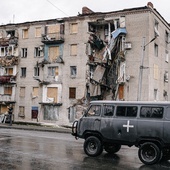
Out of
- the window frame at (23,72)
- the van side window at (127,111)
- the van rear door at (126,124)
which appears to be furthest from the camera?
the window frame at (23,72)

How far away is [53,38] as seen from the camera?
43719 mm

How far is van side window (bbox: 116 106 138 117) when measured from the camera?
13905mm

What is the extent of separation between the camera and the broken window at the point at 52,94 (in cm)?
4378

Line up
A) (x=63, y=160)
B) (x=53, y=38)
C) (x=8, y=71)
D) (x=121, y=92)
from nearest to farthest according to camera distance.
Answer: (x=63, y=160)
(x=121, y=92)
(x=53, y=38)
(x=8, y=71)

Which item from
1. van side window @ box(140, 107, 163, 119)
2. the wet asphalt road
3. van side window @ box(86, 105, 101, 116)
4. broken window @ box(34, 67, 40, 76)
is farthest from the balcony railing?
van side window @ box(140, 107, 163, 119)

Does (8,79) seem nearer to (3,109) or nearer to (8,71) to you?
(8,71)

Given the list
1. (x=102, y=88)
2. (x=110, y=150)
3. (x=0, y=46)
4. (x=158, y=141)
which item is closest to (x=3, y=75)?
(x=0, y=46)

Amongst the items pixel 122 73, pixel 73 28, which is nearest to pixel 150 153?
pixel 122 73

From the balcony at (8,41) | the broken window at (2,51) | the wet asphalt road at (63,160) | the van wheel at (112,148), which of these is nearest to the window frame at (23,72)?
the balcony at (8,41)

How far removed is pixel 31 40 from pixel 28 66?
3.53 metres

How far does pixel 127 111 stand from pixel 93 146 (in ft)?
7.44

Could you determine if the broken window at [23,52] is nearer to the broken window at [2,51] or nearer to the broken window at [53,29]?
the broken window at [2,51]

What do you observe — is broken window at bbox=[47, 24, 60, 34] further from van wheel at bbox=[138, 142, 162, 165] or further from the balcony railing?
van wheel at bbox=[138, 142, 162, 165]

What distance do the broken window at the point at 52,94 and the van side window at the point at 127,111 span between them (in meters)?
29.7
